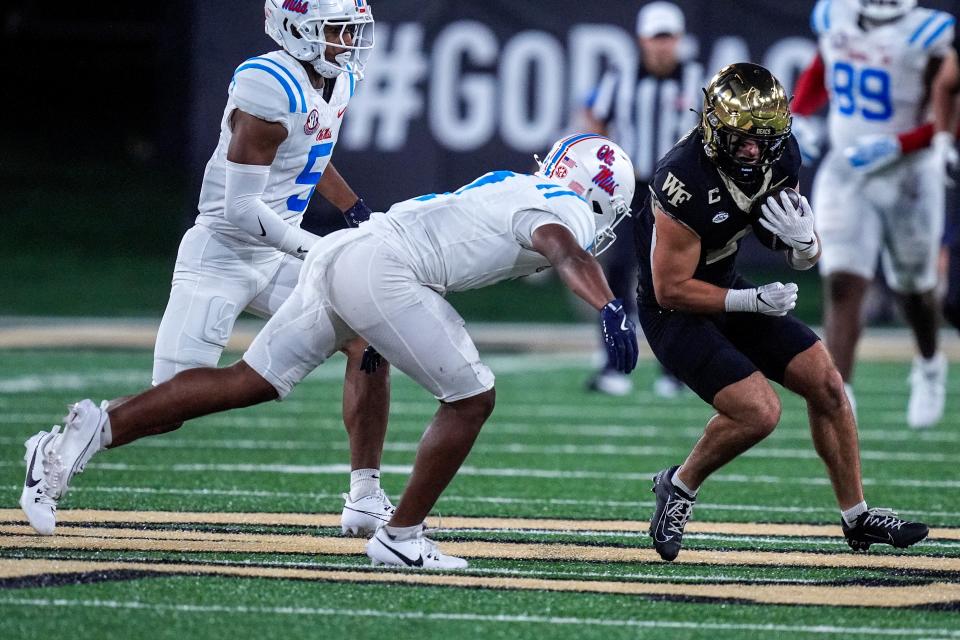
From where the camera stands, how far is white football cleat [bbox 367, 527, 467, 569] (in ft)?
15.8

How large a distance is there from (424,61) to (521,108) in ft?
2.76

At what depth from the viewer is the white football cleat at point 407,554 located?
4.83m

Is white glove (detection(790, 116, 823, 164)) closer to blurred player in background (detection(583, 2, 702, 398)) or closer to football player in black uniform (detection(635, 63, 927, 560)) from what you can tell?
blurred player in background (detection(583, 2, 702, 398))

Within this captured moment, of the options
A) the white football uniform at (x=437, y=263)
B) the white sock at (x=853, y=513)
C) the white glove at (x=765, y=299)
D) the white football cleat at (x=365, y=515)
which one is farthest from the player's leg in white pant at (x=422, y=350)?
the white sock at (x=853, y=513)

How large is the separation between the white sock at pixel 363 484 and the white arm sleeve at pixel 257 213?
0.71 metres

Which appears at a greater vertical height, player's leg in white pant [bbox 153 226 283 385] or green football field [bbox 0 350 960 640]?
player's leg in white pant [bbox 153 226 283 385]

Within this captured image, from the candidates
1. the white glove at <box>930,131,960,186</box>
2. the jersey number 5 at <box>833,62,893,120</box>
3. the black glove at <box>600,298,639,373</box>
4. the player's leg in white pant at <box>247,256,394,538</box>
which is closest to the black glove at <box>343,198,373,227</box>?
the player's leg in white pant at <box>247,256,394,538</box>

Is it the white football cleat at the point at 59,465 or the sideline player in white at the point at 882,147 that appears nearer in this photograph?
the white football cleat at the point at 59,465

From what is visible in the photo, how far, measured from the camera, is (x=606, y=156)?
5.09 m

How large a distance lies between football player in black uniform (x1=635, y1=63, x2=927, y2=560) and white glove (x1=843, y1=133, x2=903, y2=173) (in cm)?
315

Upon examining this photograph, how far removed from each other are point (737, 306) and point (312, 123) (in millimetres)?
1516

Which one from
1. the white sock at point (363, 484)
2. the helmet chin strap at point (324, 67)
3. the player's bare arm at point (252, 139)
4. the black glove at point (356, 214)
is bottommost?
the white sock at point (363, 484)

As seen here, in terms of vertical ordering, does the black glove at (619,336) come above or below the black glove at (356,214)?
above

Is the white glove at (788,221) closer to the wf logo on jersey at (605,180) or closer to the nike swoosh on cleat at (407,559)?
the wf logo on jersey at (605,180)
